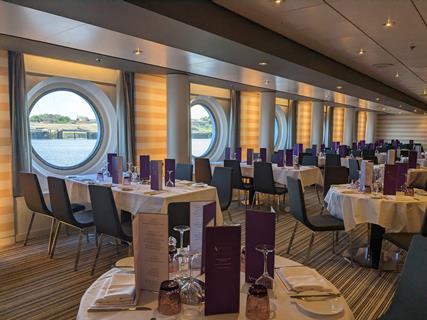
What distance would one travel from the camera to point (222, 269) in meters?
1.35

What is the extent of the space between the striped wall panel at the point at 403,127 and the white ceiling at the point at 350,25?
15.2 meters

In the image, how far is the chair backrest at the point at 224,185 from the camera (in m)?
4.93

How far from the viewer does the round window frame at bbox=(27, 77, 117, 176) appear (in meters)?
5.58

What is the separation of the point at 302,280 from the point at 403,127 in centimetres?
2153

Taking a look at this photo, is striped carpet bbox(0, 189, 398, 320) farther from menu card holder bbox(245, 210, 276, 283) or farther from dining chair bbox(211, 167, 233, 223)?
menu card holder bbox(245, 210, 276, 283)

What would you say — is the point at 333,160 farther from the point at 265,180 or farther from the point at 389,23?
the point at 389,23

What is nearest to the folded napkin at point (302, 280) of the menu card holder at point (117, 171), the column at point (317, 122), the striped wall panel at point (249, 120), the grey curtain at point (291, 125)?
the menu card holder at point (117, 171)

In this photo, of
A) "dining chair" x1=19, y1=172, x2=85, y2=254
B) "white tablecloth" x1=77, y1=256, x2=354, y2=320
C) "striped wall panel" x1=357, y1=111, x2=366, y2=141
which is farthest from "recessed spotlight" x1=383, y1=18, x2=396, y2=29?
"striped wall panel" x1=357, y1=111, x2=366, y2=141

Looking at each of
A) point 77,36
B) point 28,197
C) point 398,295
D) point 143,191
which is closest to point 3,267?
point 28,197

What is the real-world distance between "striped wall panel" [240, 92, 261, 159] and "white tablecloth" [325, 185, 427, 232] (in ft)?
19.9

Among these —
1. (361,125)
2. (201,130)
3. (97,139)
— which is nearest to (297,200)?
(97,139)

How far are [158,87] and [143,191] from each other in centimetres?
358

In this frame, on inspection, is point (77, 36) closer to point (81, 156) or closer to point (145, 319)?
point (81, 156)

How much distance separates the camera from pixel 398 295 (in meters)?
1.79
